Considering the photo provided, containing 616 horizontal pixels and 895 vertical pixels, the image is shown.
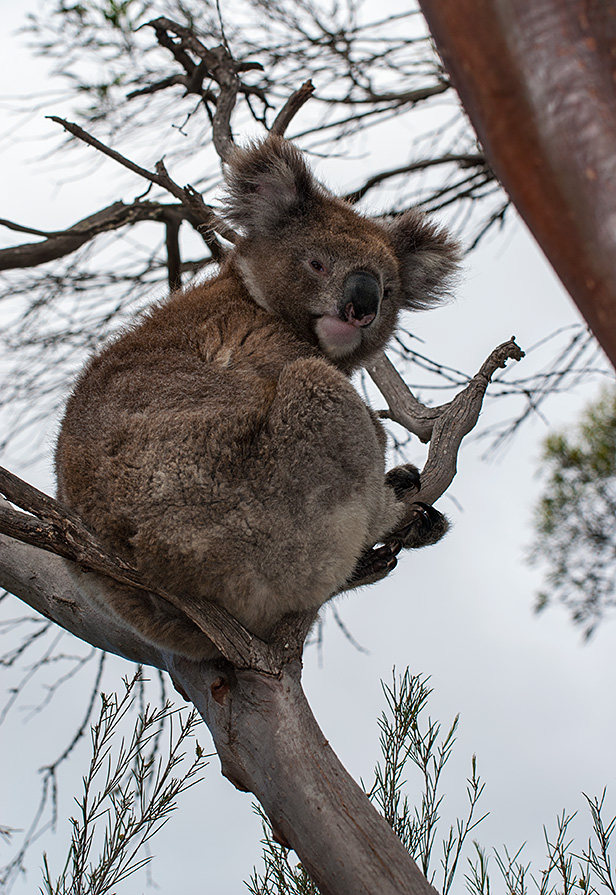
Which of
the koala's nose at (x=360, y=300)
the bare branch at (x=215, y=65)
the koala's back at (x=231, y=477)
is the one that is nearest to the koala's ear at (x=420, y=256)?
the koala's nose at (x=360, y=300)

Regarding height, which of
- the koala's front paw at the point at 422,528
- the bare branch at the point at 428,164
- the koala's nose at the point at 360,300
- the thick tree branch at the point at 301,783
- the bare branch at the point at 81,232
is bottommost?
the thick tree branch at the point at 301,783

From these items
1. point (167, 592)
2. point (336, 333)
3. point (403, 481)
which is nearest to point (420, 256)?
point (336, 333)

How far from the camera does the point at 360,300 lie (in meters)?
2.13

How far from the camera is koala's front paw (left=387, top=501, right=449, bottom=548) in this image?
2.23 meters

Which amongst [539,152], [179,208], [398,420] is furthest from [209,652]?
[179,208]

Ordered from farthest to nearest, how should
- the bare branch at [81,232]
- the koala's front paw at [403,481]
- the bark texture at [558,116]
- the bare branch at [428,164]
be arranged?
the bare branch at [428,164] → the bare branch at [81,232] → the koala's front paw at [403,481] → the bark texture at [558,116]

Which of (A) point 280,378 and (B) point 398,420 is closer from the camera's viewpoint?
(A) point 280,378

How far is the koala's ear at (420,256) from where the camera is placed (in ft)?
8.55

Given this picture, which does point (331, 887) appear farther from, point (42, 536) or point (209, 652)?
point (42, 536)

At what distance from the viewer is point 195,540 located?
1.70 m

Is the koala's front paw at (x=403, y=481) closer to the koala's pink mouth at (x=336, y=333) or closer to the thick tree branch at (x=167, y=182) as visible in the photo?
the koala's pink mouth at (x=336, y=333)

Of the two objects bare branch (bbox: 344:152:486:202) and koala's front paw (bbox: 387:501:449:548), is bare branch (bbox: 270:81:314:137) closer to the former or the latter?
bare branch (bbox: 344:152:486:202)

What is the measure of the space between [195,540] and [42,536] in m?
0.32

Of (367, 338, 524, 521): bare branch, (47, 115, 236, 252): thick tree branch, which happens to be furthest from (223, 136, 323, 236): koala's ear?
(367, 338, 524, 521): bare branch
